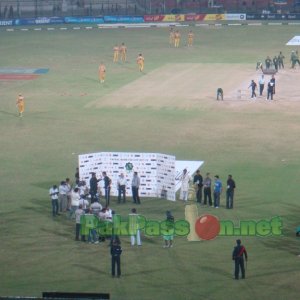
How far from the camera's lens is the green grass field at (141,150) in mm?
28641

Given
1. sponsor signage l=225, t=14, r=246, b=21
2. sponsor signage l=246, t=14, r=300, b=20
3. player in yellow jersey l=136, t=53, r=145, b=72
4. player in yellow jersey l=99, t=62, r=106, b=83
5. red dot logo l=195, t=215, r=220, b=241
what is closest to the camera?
red dot logo l=195, t=215, r=220, b=241

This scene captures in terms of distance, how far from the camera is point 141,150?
4538 centimetres

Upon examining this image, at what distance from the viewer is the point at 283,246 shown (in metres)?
31.2

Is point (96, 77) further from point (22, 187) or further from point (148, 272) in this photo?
point (148, 272)

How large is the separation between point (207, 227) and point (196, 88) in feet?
107

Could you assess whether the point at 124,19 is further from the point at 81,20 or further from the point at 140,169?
the point at 140,169

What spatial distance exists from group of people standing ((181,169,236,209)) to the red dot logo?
180cm

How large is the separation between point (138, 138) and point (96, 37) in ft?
160

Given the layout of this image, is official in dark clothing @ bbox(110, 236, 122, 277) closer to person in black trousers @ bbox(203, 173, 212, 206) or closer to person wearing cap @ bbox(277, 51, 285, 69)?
person in black trousers @ bbox(203, 173, 212, 206)

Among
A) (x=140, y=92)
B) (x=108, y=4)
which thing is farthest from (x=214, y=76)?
(x=108, y=4)

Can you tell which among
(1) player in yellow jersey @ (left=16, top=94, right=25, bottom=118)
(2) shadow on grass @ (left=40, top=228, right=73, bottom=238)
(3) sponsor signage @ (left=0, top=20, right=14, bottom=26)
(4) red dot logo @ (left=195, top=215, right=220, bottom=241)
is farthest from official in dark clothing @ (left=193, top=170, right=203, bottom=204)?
(3) sponsor signage @ (left=0, top=20, right=14, bottom=26)

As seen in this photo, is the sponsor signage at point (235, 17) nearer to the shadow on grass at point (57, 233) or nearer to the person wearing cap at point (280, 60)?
the person wearing cap at point (280, 60)

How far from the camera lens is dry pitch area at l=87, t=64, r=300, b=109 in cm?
5891

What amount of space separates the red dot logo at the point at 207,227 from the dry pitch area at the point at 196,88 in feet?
79.9
